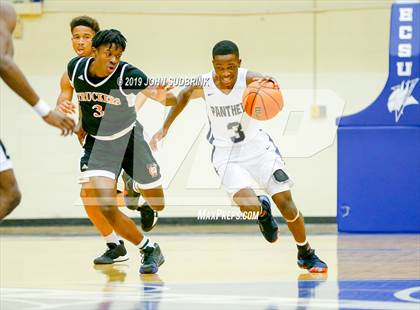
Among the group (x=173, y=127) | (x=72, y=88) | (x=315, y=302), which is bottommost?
(x=173, y=127)

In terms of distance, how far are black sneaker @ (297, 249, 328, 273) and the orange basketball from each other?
4.31 ft

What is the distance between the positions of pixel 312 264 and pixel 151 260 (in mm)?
1350

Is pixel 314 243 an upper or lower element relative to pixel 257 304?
lower

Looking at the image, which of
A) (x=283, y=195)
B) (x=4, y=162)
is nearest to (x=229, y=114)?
(x=283, y=195)

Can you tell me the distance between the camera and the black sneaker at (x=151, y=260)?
8406 millimetres

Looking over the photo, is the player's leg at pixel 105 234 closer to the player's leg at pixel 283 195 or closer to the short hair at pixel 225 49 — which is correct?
the player's leg at pixel 283 195

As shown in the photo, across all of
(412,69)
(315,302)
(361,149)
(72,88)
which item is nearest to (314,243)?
(361,149)

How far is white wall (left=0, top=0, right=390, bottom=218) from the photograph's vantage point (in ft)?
46.7

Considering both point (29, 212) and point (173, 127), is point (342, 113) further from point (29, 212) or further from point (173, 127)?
point (29, 212)

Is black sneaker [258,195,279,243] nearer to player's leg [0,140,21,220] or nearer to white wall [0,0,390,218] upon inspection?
player's leg [0,140,21,220]

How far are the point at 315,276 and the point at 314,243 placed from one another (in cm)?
336

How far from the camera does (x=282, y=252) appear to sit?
1038 cm

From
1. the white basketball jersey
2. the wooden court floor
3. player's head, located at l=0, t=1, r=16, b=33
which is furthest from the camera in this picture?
the white basketball jersey

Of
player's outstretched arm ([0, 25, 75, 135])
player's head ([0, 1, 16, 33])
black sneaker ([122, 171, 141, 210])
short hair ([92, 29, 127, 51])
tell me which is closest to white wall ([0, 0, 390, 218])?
black sneaker ([122, 171, 141, 210])
